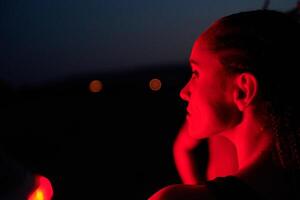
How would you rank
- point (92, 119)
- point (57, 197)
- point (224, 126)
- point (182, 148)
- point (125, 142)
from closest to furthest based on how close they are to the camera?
point (224, 126), point (182, 148), point (57, 197), point (125, 142), point (92, 119)

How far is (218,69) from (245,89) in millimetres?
152

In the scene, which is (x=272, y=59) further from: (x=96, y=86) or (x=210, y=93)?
(x=96, y=86)

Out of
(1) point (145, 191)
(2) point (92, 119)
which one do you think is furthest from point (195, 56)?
(2) point (92, 119)

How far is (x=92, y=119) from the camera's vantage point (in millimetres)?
13289

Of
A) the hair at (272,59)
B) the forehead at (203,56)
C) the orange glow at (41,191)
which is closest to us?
the orange glow at (41,191)

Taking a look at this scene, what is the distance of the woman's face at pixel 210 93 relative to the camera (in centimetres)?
154

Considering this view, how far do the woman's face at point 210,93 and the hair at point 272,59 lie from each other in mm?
53

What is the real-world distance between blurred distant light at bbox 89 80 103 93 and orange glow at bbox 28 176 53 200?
790 inches

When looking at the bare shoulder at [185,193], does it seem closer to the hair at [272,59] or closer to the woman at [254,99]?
the woman at [254,99]

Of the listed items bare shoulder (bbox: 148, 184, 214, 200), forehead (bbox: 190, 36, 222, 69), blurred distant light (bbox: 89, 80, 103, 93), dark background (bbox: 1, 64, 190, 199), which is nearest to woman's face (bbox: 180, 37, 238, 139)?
forehead (bbox: 190, 36, 222, 69)

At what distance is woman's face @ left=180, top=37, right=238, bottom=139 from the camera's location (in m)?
1.54

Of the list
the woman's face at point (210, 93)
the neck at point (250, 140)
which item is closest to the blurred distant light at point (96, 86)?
the woman's face at point (210, 93)

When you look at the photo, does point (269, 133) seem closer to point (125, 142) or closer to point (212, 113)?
point (212, 113)

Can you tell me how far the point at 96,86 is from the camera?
22.9 meters
